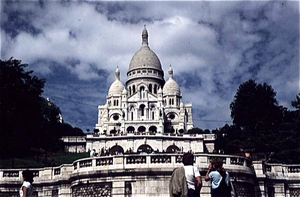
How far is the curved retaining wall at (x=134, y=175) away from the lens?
2081cm

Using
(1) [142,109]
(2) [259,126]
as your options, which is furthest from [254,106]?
(1) [142,109]

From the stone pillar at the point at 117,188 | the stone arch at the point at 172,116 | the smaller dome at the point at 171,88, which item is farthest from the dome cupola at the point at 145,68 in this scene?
the stone pillar at the point at 117,188

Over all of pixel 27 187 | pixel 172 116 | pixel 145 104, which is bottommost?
pixel 27 187

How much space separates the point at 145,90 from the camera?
116188 millimetres

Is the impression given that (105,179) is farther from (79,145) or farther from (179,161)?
(79,145)

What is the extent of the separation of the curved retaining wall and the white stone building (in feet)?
253

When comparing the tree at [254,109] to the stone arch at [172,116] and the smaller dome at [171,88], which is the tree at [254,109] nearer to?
the stone arch at [172,116]

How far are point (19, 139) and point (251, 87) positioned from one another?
4475 cm

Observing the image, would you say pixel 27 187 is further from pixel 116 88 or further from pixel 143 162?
pixel 116 88

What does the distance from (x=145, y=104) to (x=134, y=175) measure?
90.8 metres

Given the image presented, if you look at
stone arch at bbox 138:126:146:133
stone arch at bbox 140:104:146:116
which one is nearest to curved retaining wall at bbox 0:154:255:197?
stone arch at bbox 138:126:146:133

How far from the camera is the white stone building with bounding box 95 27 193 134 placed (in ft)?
344

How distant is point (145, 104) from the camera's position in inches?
4400

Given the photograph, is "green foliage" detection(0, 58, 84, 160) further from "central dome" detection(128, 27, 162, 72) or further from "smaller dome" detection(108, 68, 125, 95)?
"central dome" detection(128, 27, 162, 72)
